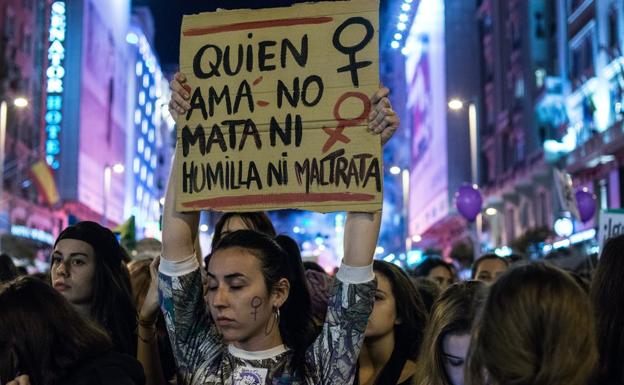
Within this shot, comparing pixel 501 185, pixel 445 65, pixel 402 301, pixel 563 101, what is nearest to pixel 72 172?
pixel 445 65

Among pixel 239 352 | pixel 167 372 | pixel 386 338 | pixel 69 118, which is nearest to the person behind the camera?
pixel 239 352

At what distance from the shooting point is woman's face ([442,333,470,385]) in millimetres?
3809

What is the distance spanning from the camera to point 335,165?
161 inches

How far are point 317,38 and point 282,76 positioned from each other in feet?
0.72

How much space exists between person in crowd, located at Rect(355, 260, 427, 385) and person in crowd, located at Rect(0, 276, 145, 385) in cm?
177

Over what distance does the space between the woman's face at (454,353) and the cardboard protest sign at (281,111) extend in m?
0.63

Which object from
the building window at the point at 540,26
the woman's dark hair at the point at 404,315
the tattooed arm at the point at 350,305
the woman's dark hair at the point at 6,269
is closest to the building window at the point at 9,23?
the building window at the point at 540,26

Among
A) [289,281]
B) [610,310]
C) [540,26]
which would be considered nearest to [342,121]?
[289,281]

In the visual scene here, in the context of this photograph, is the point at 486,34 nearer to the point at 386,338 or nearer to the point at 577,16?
the point at 577,16

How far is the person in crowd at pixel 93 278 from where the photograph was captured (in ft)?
17.9

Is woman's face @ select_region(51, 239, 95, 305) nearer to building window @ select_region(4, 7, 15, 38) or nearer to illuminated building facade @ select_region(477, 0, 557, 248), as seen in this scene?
illuminated building facade @ select_region(477, 0, 557, 248)

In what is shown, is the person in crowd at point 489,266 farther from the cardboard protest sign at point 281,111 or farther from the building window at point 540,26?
the building window at point 540,26

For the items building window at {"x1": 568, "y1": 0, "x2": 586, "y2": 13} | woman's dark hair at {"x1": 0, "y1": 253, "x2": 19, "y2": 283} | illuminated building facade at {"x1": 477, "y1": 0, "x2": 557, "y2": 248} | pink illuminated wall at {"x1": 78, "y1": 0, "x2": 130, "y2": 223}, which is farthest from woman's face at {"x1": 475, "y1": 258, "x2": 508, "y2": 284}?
pink illuminated wall at {"x1": 78, "y1": 0, "x2": 130, "y2": 223}

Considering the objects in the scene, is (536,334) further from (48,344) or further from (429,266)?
(429,266)
